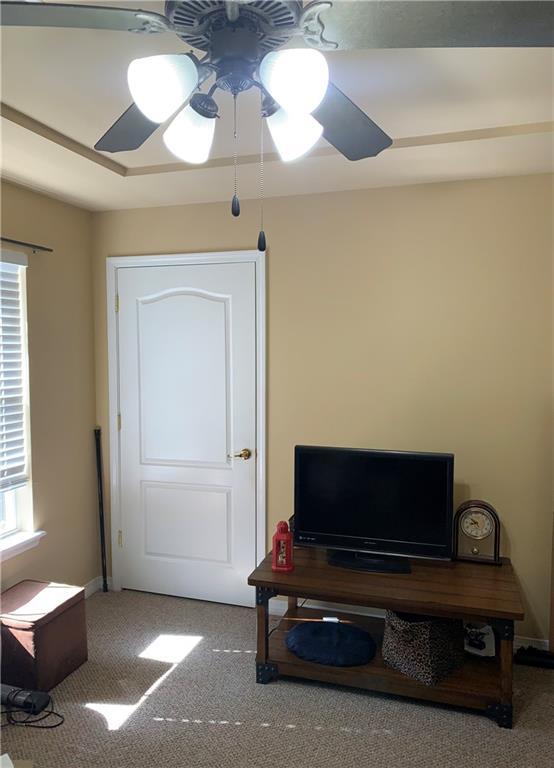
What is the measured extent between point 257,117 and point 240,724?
247cm

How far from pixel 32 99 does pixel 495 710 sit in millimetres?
2997

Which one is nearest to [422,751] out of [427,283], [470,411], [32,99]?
[470,411]

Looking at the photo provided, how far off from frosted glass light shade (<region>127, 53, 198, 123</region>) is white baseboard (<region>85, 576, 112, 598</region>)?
123 inches

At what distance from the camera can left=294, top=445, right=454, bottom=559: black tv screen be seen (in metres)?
2.63

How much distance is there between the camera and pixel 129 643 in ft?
9.59

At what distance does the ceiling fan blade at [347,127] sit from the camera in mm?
1370

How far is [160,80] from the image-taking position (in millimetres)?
1171

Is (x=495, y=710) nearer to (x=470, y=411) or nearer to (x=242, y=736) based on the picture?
(x=242, y=736)

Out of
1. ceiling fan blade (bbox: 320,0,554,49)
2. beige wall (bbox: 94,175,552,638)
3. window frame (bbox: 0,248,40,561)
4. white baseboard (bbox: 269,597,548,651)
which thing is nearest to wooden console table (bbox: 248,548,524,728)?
white baseboard (bbox: 269,597,548,651)

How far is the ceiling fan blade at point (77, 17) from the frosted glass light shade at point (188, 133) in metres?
0.27

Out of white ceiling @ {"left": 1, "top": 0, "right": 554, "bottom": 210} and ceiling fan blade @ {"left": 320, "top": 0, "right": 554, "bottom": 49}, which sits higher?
white ceiling @ {"left": 1, "top": 0, "right": 554, "bottom": 210}

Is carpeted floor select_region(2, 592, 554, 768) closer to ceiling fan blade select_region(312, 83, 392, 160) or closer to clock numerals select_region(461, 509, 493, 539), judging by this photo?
clock numerals select_region(461, 509, 493, 539)

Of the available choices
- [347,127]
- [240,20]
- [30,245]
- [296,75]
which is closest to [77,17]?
[240,20]

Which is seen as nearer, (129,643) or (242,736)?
(242,736)
